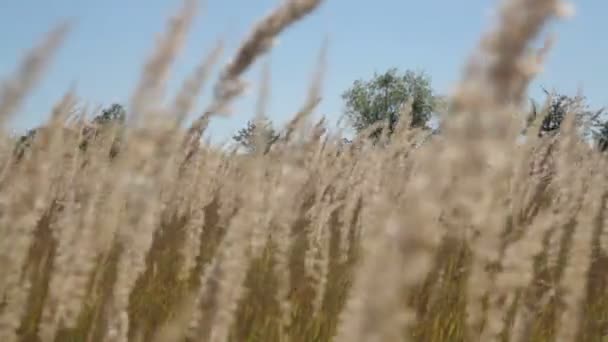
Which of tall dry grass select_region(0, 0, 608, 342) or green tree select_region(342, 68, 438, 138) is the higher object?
green tree select_region(342, 68, 438, 138)

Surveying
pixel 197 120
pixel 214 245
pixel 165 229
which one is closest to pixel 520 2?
pixel 197 120

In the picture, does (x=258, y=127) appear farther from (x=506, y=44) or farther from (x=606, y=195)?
(x=606, y=195)

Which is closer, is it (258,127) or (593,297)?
(258,127)

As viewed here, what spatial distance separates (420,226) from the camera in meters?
0.36

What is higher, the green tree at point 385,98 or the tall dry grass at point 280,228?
the green tree at point 385,98

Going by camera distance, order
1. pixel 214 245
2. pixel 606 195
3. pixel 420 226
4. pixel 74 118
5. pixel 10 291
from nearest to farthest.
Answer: pixel 420 226 < pixel 10 291 < pixel 74 118 < pixel 214 245 < pixel 606 195

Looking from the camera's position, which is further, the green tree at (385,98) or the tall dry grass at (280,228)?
the green tree at (385,98)

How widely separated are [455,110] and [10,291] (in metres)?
0.76

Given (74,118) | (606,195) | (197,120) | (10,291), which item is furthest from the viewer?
(606,195)

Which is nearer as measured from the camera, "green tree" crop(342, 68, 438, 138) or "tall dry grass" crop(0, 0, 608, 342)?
"tall dry grass" crop(0, 0, 608, 342)

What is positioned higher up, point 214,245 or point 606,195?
point 606,195

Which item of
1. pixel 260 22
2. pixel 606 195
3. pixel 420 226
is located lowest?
pixel 420 226

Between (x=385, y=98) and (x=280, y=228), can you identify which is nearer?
(x=280, y=228)

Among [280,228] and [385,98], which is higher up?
[385,98]
